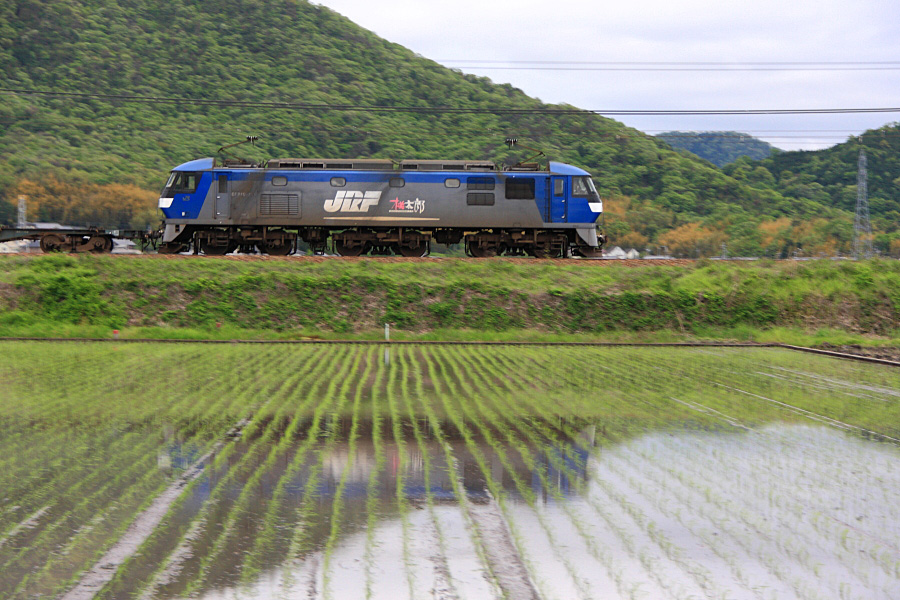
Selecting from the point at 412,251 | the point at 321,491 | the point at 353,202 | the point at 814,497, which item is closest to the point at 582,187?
the point at 412,251

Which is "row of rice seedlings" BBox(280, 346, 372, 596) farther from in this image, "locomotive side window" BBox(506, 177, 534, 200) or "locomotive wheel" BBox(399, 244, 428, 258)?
"locomotive wheel" BBox(399, 244, 428, 258)

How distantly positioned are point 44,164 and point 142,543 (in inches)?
2549

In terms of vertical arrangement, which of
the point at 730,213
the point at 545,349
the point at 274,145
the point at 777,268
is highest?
the point at 274,145

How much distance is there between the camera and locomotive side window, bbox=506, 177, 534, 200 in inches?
1177

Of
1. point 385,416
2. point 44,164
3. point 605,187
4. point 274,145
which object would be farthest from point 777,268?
point 44,164

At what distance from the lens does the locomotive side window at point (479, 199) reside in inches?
1178

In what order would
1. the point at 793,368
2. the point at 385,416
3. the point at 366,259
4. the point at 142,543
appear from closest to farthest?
the point at 142,543
the point at 385,416
the point at 793,368
the point at 366,259

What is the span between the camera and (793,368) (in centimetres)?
1753

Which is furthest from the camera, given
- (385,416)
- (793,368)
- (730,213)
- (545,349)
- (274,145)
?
(274,145)

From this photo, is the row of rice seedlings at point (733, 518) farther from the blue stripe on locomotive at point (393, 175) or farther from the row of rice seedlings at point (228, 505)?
the blue stripe on locomotive at point (393, 175)

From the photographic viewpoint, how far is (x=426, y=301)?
78.8 ft

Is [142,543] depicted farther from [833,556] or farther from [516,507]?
[833,556]

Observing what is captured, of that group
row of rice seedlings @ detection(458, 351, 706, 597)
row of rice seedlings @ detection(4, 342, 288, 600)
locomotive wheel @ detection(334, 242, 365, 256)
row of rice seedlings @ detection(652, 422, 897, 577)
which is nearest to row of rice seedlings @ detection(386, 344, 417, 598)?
row of rice seedlings @ detection(458, 351, 706, 597)

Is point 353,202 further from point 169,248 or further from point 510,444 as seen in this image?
point 510,444
